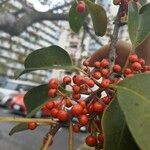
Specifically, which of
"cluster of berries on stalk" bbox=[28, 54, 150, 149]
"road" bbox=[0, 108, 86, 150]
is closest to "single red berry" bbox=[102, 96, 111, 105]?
"cluster of berries on stalk" bbox=[28, 54, 150, 149]

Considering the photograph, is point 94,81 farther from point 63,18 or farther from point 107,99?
point 63,18

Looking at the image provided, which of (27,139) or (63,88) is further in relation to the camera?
(27,139)

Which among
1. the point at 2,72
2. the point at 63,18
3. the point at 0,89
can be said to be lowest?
the point at 2,72

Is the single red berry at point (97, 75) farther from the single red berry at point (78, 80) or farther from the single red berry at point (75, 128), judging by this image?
the single red berry at point (75, 128)

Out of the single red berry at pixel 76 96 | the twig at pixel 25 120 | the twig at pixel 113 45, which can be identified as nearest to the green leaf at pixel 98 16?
the twig at pixel 113 45

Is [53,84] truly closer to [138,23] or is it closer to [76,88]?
[76,88]

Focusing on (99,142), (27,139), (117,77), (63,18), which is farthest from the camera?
(27,139)

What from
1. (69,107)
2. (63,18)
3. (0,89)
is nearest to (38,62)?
(69,107)

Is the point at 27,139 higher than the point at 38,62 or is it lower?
lower
